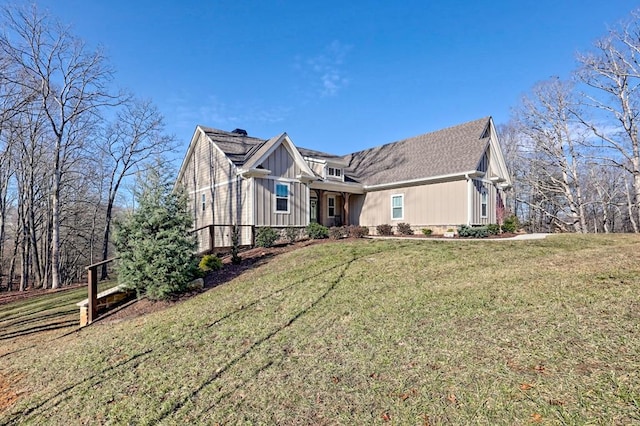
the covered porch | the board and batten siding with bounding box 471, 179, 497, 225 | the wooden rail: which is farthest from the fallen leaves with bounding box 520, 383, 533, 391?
the covered porch

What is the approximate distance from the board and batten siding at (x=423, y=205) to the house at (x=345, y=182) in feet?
0.16

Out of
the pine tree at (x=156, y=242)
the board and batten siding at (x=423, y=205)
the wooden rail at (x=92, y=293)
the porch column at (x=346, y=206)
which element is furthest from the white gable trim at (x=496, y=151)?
the wooden rail at (x=92, y=293)

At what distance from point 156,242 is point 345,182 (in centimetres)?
1265

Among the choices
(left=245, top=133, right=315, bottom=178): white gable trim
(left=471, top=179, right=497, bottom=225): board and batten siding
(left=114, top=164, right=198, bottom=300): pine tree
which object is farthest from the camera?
(left=471, top=179, right=497, bottom=225): board and batten siding

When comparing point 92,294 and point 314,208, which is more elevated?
point 314,208

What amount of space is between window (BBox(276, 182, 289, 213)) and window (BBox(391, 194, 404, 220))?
21.1ft

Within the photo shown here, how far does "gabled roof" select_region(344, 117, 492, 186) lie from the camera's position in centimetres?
1637

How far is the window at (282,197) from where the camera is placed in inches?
600

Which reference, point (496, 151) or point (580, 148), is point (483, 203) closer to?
point (496, 151)

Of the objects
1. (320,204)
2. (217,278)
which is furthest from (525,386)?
(320,204)

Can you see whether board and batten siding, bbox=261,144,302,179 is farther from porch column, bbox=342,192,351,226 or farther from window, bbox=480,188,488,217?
window, bbox=480,188,488,217

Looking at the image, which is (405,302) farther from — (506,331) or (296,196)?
(296,196)

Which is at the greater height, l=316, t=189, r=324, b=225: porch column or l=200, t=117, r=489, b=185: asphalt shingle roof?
l=200, t=117, r=489, b=185: asphalt shingle roof

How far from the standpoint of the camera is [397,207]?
18.3 m
